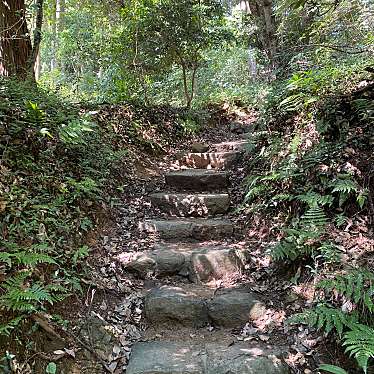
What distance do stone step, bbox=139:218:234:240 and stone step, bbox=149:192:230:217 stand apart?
419mm

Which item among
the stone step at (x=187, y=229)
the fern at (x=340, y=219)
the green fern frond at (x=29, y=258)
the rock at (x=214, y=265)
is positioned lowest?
the rock at (x=214, y=265)

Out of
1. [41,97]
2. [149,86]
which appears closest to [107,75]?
[149,86]

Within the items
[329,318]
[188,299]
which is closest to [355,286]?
[329,318]

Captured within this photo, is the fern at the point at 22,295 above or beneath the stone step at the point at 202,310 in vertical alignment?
above

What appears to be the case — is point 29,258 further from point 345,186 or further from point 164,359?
point 345,186

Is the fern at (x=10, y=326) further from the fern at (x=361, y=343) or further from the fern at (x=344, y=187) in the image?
the fern at (x=344, y=187)

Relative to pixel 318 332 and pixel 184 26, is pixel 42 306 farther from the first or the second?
pixel 184 26

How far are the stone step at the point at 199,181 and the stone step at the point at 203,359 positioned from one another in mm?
2966

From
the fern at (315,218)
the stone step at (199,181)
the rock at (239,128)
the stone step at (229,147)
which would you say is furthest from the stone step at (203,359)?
the rock at (239,128)

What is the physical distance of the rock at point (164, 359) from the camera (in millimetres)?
2615

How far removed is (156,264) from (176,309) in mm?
678

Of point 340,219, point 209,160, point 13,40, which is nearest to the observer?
point 340,219

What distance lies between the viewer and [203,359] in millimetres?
2740

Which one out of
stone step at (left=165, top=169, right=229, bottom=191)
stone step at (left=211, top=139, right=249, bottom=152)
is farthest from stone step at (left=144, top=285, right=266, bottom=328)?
stone step at (left=211, top=139, right=249, bottom=152)
